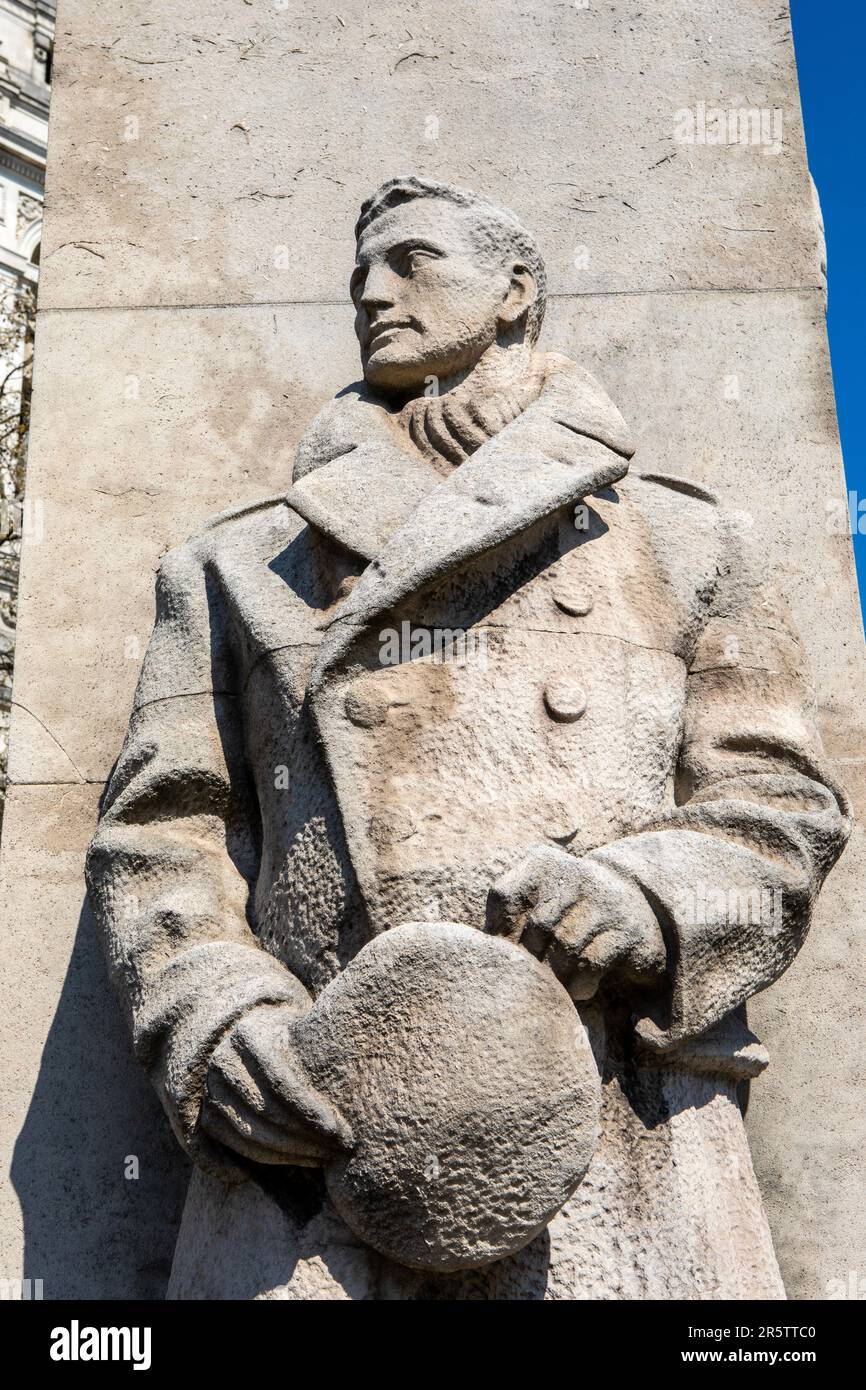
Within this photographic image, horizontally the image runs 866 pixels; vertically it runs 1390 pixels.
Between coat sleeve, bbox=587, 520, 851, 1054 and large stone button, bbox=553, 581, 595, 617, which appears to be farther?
large stone button, bbox=553, 581, 595, 617

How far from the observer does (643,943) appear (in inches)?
145

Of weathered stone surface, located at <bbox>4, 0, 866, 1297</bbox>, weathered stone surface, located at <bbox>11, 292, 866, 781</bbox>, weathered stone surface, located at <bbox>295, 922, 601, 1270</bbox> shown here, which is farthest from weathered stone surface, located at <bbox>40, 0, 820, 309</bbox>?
weathered stone surface, located at <bbox>295, 922, 601, 1270</bbox>

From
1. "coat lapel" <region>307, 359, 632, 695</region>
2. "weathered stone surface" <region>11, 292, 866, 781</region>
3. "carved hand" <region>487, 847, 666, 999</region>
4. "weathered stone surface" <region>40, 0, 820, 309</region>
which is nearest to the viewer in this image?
"carved hand" <region>487, 847, 666, 999</region>

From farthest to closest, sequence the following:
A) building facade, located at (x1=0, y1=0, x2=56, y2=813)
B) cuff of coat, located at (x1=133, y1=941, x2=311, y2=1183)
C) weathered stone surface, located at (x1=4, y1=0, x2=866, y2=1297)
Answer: building facade, located at (x1=0, y1=0, x2=56, y2=813) < weathered stone surface, located at (x1=4, y1=0, x2=866, y2=1297) < cuff of coat, located at (x1=133, y1=941, x2=311, y2=1183)

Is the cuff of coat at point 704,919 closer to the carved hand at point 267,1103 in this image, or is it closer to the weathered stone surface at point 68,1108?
the carved hand at point 267,1103

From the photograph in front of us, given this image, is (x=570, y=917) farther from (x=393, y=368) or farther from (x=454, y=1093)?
(x=393, y=368)

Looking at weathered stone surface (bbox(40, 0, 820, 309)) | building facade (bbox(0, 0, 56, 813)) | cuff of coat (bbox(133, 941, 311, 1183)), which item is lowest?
cuff of coat (bbox(133, 941, 311, 1183))

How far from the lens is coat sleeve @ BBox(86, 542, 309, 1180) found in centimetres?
376

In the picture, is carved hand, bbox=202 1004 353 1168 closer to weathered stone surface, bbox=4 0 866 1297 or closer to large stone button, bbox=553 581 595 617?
large stone button, bbox=553 581 595 617

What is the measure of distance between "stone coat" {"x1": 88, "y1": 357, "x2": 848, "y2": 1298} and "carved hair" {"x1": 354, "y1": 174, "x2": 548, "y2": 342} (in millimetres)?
316

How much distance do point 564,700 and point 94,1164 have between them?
203cm

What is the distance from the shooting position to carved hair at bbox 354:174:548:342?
4.59m

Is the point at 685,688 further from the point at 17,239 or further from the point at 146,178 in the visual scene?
the point at 17,239

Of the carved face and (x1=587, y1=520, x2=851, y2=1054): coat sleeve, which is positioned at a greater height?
the carved face
